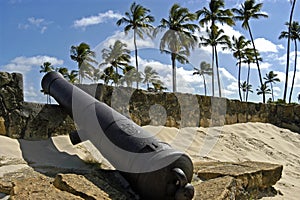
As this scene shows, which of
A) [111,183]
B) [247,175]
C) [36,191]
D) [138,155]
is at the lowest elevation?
[247,175]

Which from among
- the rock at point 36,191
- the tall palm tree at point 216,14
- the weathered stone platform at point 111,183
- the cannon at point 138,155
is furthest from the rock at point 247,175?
the tall palm tree at point 216,14

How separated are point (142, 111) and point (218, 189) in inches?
165

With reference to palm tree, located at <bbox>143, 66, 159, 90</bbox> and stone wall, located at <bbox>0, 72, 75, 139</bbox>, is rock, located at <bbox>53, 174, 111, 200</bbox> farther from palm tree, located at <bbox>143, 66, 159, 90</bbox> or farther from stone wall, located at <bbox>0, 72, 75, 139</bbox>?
palm tree, located at <bbox>143, 66, 159, 90</bbox>

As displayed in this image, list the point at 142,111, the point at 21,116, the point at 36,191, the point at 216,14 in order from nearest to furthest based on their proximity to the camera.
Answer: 1. the point at 36,191
2. the point at 21,116
3. the point at 142,111
4. the point at 216,14

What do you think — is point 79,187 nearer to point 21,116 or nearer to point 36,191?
point 36,191

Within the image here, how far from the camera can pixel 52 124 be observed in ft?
20.2

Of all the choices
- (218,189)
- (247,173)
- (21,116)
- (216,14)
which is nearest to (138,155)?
(218,189)

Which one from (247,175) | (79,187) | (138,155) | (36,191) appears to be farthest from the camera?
(247,175)

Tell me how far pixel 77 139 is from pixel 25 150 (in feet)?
2.60

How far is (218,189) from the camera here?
4.21 meters

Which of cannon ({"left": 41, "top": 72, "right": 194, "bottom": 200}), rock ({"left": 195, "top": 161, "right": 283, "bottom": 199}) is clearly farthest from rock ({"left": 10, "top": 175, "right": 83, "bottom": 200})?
rock ({"left": 195, "top": 161, "right": 283, "bottom": 199})

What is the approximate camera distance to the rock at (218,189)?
3.99 meters

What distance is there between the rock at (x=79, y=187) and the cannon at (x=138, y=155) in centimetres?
39

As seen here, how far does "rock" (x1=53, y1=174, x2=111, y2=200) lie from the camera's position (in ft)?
11.4
